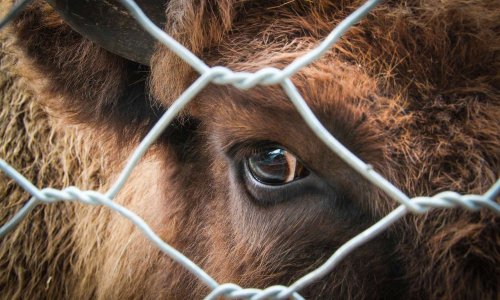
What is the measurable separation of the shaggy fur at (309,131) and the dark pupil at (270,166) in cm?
5

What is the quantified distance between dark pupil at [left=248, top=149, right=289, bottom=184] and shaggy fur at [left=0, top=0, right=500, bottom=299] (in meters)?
0.05

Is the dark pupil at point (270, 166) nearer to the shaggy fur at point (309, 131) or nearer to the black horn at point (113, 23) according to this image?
the shaggy fur at point (309, 131)

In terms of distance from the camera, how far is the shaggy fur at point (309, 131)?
4.28ft

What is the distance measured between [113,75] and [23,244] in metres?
1.35

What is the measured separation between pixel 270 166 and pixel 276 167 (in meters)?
0.02

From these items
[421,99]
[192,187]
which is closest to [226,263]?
[192,187]

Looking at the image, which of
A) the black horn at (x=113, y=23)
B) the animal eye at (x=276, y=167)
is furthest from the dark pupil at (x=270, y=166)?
the black horn at (x=113, y=23)

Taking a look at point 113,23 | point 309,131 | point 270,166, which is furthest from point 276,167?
point 113,23

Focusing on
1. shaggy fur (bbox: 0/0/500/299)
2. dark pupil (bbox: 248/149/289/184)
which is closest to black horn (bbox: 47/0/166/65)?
shaggy fur (bbox: 0/0/500/299)

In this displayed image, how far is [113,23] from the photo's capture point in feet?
5.50

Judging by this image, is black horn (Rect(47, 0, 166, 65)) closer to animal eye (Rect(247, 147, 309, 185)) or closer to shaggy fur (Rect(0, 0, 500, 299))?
shaggy fur (Rect(0, 0, 500, 299))

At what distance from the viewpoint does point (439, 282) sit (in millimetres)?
1290

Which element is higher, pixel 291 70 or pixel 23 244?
pixel 291 70

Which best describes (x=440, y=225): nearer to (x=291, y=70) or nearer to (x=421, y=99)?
(x=421, y=99)
